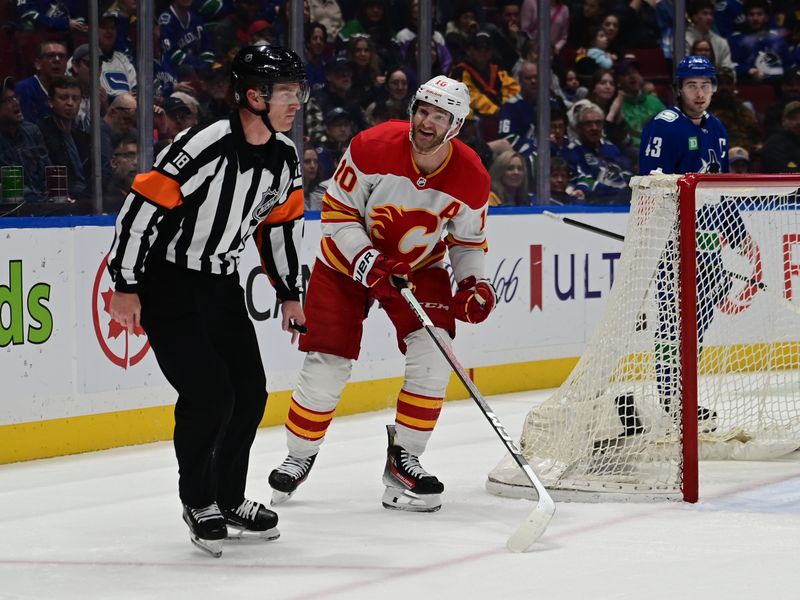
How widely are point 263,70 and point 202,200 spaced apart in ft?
1.02

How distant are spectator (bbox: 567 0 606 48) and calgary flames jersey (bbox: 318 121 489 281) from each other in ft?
12.7

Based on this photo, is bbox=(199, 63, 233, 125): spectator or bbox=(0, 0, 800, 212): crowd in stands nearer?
bbox=(0, 0, 800, 212): crowd in stands

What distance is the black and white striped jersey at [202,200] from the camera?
3.03 m

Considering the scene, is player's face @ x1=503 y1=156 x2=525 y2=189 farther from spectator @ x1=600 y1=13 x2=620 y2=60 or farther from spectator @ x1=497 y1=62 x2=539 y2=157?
spectator @ x1=600 y1=13 x2=620 y2=60

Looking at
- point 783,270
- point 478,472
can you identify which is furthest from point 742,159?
point 478,472

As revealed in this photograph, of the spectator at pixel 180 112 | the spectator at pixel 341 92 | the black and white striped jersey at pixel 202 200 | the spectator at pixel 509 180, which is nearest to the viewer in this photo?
the black and white striped jersey at pixel 202 200

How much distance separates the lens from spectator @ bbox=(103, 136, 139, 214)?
507 centimetres

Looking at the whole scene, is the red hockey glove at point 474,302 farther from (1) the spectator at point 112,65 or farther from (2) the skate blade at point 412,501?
(1) the spectator at point 112,65

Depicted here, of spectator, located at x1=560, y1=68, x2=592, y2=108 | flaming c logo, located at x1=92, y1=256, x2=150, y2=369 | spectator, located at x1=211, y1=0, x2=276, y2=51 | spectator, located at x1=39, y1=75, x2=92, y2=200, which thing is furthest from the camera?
spectator, located at x1=560, y1=68, x2=592, y2=108

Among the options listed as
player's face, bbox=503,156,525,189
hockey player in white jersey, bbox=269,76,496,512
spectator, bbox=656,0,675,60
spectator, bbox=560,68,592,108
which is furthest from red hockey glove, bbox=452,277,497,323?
spectator, bbox=656,0,675,60

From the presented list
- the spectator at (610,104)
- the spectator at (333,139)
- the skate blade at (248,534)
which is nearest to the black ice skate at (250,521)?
the skate blade at (248,534)

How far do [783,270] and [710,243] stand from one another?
604mm

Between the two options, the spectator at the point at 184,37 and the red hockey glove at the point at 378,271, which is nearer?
the red hockey glove at the point at 378,271

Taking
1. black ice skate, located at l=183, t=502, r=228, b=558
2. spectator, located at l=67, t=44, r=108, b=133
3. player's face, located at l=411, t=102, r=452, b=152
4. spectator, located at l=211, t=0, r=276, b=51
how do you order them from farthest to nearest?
spectator, located at l=211, t=0, r=276, b=51 → spectator, located at l=67, t=44, r=108, b=133 → player's face, located at l=411, t=102, r=452, b=152 → black ice skate, located at l=183, t=502, r=228, b=558
